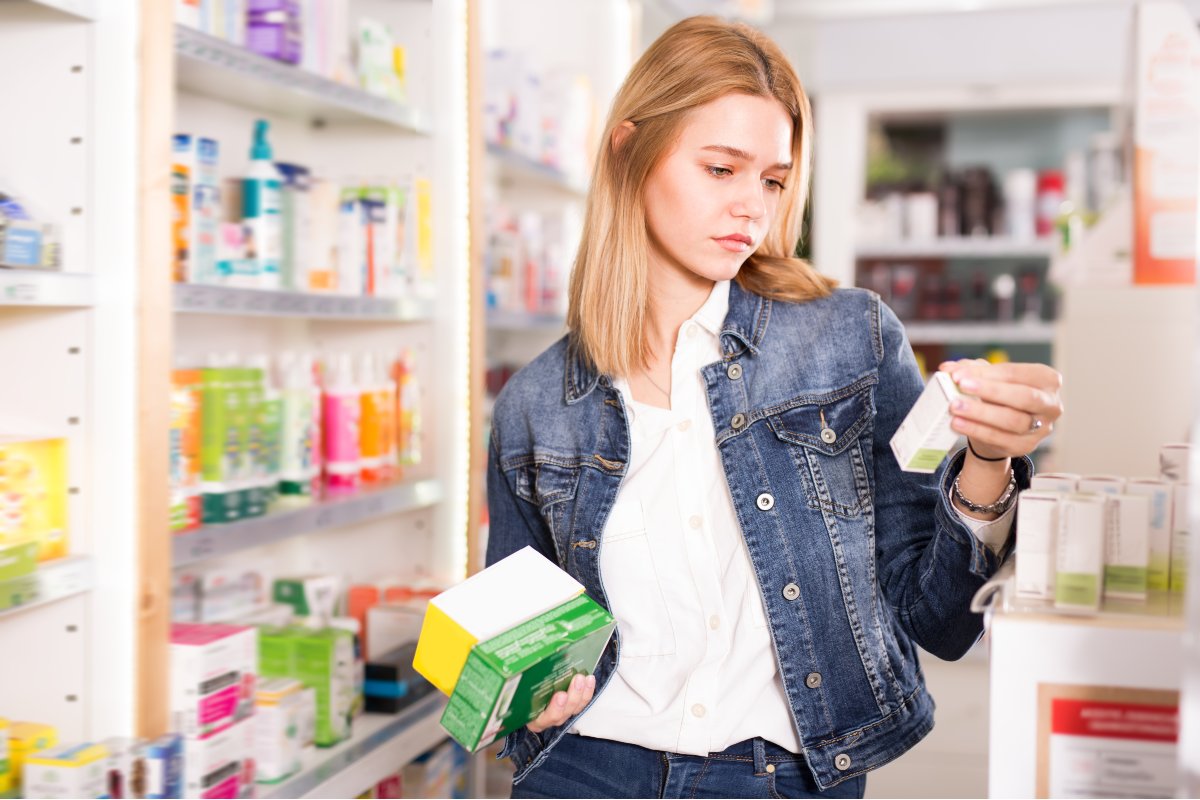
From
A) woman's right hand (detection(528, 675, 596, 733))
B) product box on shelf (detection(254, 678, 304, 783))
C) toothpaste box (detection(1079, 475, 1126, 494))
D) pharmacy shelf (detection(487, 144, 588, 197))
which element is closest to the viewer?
toothpaste box (detection(1079, 475, 1126, 494))

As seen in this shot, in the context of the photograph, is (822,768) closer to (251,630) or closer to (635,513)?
(635,513)

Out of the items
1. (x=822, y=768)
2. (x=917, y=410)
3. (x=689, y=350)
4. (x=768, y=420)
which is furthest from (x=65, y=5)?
(x=822, y=768)

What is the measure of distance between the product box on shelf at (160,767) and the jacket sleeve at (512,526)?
21.5 inches

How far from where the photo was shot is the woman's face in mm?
1682

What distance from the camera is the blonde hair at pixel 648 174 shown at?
171 centimetres

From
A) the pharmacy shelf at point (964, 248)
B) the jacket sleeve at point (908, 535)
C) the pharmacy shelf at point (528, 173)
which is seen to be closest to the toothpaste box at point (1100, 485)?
the jacket sleeve at point (908, 535)

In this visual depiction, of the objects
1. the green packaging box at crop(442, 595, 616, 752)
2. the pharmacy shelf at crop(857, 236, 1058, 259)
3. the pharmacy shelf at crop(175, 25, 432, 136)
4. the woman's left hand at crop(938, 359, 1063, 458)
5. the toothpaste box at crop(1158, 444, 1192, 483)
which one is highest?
the pharmacy shelf at crop(175, 25, 432, 136)

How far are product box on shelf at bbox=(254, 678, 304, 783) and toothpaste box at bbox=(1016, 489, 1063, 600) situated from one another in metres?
1.49

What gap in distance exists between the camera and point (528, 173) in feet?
12.4

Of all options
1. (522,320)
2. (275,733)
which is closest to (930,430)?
(275,733)

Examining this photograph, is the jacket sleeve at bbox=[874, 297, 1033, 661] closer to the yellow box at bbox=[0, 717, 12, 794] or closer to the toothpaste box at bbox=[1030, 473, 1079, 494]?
the toothpaste box at bbox=[1030, 473, 1079, 494]

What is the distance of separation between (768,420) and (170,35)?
3.51 feet

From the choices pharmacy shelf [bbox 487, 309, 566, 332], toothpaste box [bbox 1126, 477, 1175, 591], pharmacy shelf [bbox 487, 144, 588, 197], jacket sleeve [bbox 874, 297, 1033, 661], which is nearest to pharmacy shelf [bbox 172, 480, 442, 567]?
pharmacy shelf [bbox 487, 309, 566, 332]

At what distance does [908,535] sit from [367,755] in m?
1.27
